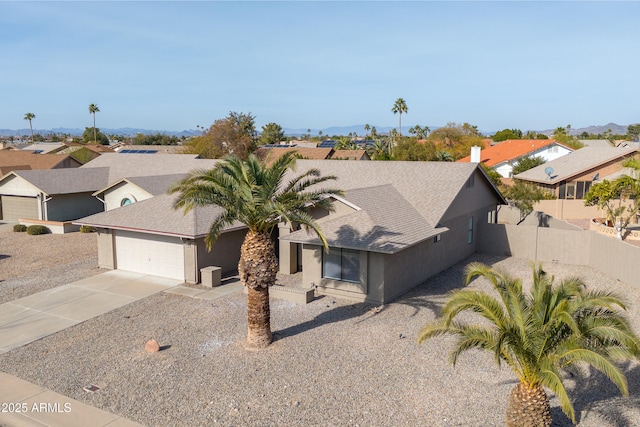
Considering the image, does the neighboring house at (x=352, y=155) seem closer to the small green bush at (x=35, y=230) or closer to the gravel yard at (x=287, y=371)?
the small green bush at (x=35, y=230)

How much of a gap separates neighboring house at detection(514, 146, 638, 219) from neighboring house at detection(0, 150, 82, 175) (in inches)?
1664

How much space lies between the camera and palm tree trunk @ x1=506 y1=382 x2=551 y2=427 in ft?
33.4

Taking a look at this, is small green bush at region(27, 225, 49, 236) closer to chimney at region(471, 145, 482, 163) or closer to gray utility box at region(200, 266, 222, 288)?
gray utility box at region(200, 266, 222, 288)

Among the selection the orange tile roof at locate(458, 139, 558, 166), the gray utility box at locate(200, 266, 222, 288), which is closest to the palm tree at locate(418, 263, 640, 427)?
the gray utility box at locate(200, 266, 222, 288)

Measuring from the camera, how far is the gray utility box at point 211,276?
70.3 ft

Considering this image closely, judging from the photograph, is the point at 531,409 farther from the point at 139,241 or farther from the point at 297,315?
the point at 139,241

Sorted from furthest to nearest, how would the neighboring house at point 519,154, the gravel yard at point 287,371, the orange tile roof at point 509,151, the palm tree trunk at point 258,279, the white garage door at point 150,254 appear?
the orange tile roof at point 509,151 → the neighboring house at point 519,154 → the white garage door at point 150,254 → the palm tree trunk at point 258,279 → the gravel yard at point 287,371

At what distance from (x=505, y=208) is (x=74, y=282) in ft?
92.7

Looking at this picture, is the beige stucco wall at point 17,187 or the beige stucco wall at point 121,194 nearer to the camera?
the beige stucco wall at point 121,194

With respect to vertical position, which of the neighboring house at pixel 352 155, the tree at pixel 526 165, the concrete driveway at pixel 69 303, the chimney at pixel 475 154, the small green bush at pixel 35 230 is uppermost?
the chimney at pixel 475 154

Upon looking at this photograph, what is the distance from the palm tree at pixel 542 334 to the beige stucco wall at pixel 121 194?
2611 centimetres

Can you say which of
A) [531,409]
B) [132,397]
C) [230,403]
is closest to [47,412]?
[132,397]

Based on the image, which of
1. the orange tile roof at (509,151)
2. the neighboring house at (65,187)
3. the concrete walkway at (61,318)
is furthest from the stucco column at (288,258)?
the orange tile roof at (509,151)

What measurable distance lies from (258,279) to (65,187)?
28.3 m
